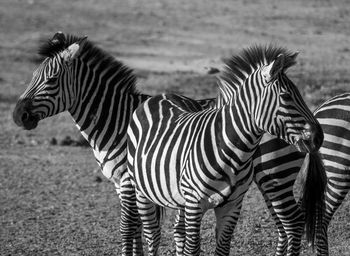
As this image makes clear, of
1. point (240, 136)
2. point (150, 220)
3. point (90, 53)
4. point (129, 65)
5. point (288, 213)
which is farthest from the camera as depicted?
point (129, 65)

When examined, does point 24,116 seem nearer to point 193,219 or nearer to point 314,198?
point 193,219

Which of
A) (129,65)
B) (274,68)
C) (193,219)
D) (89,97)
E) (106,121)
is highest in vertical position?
(274,68)

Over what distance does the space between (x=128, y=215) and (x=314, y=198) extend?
1.58m

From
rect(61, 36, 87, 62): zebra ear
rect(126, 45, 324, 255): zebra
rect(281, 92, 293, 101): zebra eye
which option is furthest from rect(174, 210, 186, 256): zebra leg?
rect(281, 92, 293, 101): zebra eye

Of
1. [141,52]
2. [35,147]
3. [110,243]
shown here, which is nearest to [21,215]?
[110,243]

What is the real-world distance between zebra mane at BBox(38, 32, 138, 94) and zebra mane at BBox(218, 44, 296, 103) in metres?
1.37

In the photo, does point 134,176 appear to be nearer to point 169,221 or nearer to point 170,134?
point 170,134

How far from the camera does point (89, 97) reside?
24.2 feet

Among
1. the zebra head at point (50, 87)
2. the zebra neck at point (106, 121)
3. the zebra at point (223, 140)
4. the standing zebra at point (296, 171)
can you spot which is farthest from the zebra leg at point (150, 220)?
the zebra head at point (50, 87)

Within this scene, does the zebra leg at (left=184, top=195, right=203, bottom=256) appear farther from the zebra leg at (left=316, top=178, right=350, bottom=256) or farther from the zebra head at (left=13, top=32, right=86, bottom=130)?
the zebra head at (left=13, top=32, right=86, bottom=130)

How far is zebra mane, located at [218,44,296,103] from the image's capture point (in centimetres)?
595

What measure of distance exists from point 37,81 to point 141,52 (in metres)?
13.8

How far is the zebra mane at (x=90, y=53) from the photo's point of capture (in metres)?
7.25

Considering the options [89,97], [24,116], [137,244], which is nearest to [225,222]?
[137,244]
